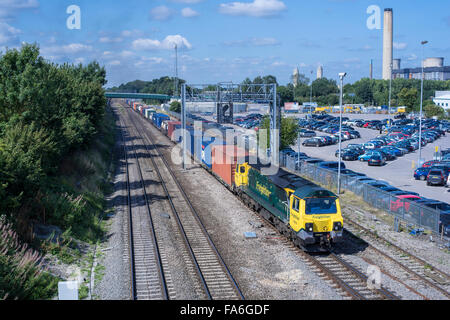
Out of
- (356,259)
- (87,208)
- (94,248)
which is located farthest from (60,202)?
(356,259)

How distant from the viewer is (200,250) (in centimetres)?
1914

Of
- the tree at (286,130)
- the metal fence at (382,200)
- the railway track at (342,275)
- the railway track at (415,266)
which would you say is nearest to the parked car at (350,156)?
the tree at (286,130)

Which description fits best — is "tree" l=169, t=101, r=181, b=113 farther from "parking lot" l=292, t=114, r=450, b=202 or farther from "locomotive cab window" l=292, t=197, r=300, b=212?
"locomotive cab window" l=292, t=197, r=300, b=212

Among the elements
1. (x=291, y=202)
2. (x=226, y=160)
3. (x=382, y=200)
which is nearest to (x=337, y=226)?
(x=291, y=202)

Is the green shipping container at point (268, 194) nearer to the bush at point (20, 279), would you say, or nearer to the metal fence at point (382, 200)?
the metal fence at point (382, 200)

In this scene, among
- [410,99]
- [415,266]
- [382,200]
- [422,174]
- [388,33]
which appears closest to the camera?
[415,266]

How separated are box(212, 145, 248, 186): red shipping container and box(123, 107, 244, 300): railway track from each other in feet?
10.6

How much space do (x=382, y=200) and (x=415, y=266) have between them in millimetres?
8747

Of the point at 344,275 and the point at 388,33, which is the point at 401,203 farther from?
the point at 388,33

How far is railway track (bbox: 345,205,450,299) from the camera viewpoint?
50.5 ft

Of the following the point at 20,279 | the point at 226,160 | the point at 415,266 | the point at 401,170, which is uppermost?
the point at 226,160

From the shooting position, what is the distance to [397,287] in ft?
49.3

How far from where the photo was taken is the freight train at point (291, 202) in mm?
17484
